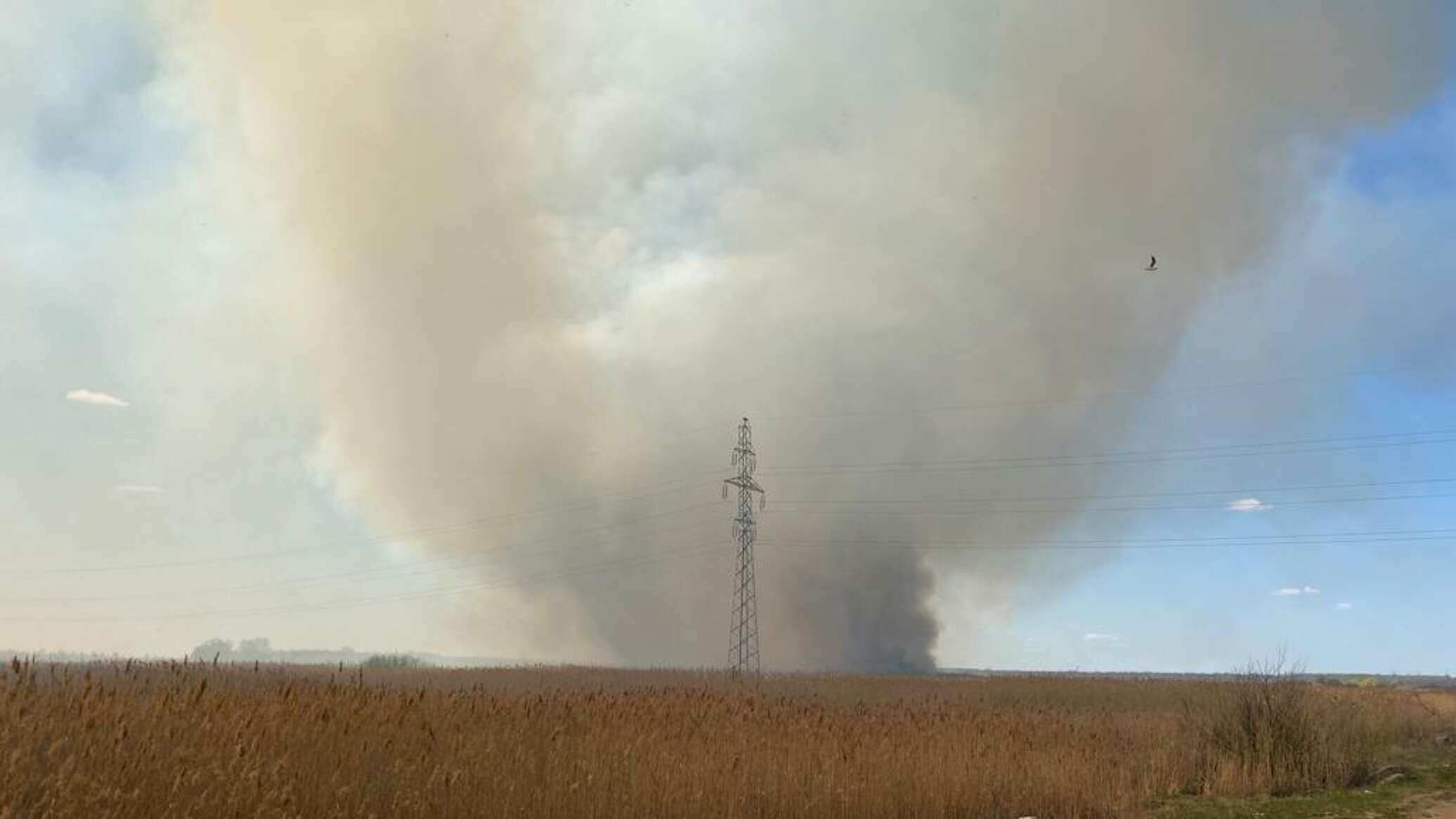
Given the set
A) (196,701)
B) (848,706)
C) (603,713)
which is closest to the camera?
(196,701)

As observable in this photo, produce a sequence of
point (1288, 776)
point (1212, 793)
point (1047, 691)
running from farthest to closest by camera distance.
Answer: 1. point (1047, 691)
2. point (1288, 776)
3. point (1212, 793)

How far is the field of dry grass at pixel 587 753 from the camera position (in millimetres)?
7047

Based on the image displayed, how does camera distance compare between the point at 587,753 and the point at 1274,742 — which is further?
the point at 1274,742

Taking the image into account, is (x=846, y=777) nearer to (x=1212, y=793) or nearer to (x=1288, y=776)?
(x=1212, y=793)

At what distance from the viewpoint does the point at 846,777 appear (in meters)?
11.2

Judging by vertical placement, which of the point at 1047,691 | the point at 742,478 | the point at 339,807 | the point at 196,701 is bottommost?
the point at 1047,691

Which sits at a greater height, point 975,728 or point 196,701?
point 196,701

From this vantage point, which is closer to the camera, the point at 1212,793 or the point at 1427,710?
the point at 1212,793

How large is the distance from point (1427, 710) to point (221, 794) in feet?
113

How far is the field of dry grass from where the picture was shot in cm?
705

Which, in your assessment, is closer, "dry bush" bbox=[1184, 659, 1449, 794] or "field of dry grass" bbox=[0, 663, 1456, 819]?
"field of dry grass" bbox=[0, 663, 1456, 819]

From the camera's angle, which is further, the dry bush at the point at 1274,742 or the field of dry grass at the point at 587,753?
the dry bush at the point at 1274,742

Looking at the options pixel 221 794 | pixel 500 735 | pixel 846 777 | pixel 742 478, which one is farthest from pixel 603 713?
pixel 742 478

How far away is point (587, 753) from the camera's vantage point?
10195 mm
